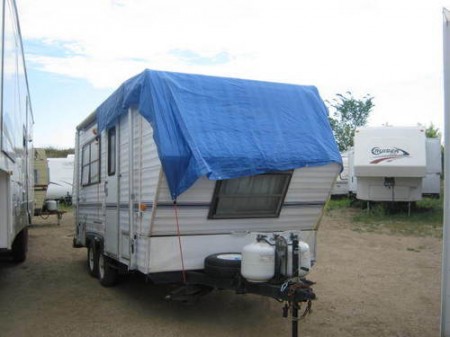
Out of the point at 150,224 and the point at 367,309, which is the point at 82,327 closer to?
the point at 150,224

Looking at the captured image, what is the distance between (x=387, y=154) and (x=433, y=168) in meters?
2.87

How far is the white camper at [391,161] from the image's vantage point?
15453 mm

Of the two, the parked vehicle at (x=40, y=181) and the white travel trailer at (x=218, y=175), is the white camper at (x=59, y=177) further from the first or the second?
the white travel trailer at (x=218, y=175)

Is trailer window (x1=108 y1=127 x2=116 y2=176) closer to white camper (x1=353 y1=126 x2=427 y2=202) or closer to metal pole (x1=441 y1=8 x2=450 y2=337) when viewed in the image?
metal pole (x1=441 y1=8 x2=450 y2=337)

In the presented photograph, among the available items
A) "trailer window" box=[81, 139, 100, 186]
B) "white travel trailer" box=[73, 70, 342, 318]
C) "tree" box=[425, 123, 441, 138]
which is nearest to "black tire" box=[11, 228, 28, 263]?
"trailer window" box=[81, 139, 100, 186]

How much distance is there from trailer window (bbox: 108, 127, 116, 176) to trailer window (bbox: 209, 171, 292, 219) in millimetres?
1983

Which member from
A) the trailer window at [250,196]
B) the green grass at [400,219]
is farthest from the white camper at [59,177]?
the trailer window at [250,196]

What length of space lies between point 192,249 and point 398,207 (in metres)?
12.9

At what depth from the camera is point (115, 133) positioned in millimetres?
7230

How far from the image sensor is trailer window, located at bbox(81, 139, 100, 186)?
330 inches

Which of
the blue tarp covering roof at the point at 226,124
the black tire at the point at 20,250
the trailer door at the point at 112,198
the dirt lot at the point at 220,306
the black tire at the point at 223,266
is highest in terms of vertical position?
the blue tarp covering roof at the point at 226,124

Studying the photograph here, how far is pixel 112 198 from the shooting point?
291 inches

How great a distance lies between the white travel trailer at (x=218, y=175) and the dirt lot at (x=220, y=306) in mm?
620

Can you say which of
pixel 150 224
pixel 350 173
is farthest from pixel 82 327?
pixel 350 173
